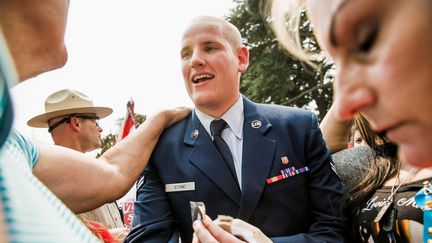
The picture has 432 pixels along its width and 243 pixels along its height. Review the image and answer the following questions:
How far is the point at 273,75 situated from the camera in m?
18.2

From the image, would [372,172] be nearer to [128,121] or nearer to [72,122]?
[72,122]

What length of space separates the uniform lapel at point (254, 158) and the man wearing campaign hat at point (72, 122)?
8.21ft

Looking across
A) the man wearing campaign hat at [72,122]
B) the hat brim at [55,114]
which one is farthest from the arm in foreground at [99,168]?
the hat brim at [55,114]

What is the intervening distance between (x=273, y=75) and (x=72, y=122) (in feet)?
48.5

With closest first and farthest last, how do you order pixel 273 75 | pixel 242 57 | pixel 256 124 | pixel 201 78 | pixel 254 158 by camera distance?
pixel 254 158
pixel 256 124
pixel 201 78
pixel 242 57
pixel 273 75

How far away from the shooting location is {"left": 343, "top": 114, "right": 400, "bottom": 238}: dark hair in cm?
201

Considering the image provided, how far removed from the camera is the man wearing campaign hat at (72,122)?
13.9 ft

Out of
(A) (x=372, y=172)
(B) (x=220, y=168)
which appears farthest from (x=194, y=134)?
(A) (x=372, y=172)

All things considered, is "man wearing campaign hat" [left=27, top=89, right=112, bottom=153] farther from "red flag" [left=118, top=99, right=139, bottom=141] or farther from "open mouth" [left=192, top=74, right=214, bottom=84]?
"open mouth" [left=192, top=74, right=214, bottom=84]

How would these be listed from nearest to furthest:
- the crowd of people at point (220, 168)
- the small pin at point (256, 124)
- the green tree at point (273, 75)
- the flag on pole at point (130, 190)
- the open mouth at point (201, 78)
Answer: the crowd of people at point (220, 168), the small pin at point (256, 124), the open mouth at point (201, 78), the flag on pole at point (130, 190), the green tree at point (273, 75)

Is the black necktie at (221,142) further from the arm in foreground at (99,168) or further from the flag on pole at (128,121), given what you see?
the flag on pole at (128,121)

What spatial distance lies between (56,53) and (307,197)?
140 cm

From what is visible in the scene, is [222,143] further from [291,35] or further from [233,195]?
[291,35]

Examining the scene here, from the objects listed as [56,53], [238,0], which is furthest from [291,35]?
[238,0]
